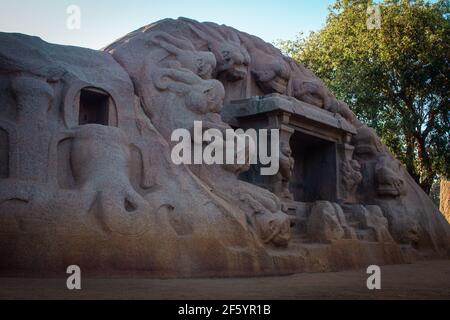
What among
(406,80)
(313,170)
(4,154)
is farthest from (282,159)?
(406,80)

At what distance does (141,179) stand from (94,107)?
1.18 m

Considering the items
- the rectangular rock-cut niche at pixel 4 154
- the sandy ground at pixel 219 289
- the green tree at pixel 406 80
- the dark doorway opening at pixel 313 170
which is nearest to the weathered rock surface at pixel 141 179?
the rectangular rock-cut niche at pixel 4 154

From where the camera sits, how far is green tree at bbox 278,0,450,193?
17.7 metres

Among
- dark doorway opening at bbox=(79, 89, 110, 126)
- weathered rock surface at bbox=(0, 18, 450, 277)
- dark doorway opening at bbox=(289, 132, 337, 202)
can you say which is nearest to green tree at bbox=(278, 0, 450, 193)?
dark doorway opening at bbox=(289, 132, 337, 202)

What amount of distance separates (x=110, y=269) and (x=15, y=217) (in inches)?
39.9

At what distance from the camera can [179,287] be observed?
479 cm

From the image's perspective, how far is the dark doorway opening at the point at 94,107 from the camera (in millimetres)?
6754

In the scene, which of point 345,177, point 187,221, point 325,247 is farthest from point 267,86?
point 187,221

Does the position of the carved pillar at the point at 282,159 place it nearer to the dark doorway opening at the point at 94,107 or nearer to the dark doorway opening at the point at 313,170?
the dark doorway opening at the point at 313,170

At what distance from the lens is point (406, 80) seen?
18031 millimetres

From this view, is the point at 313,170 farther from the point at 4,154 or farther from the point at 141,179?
the point at 4,154

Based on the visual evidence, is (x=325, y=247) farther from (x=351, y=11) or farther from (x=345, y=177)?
(x=351, y=11)

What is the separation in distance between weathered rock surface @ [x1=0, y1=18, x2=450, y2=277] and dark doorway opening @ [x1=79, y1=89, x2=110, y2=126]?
0.05ft
